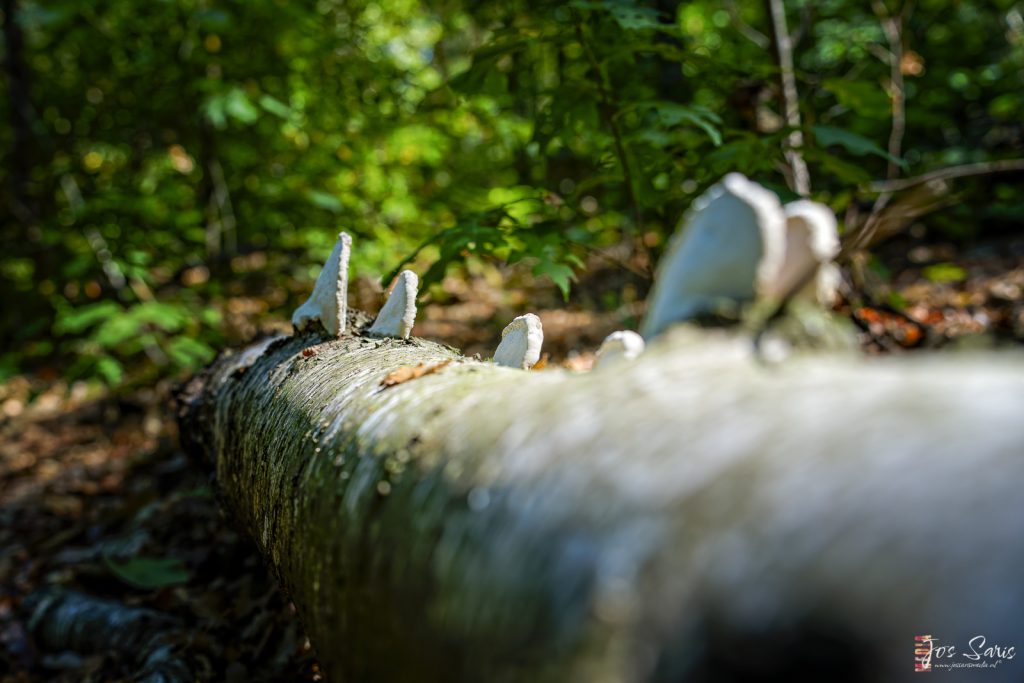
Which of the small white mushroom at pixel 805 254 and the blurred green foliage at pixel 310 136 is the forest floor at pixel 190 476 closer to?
the small white mushroom at pixel 805 254

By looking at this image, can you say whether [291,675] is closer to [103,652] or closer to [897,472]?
[103,652]

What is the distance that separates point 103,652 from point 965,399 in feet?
11.1

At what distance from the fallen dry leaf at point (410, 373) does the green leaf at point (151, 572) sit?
2459 mm

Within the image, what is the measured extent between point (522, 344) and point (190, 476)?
370 centimetres

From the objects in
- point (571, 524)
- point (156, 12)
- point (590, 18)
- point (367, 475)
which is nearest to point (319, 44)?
point (156, 12)

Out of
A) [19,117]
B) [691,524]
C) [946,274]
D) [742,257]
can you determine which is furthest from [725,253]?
[19,117]

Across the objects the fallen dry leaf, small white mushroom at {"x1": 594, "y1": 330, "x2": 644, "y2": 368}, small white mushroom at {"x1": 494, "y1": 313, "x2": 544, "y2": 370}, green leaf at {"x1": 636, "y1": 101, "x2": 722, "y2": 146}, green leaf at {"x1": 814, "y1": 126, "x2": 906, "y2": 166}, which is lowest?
small white mushroom at {"x1": 494, "y1": 313, "x2": 544, "y2": 370}

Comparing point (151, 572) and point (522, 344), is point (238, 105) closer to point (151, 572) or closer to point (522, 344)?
point (151, 572)

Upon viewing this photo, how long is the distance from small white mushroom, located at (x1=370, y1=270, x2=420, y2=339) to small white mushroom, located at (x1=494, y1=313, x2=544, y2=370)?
0.40m

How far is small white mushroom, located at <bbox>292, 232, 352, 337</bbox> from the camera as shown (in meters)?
2.05

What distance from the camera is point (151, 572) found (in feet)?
10.6
